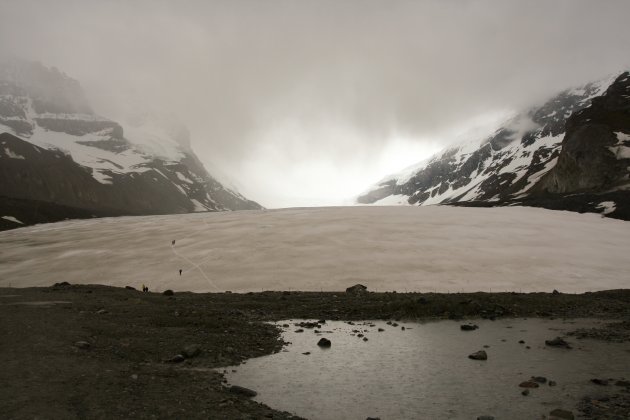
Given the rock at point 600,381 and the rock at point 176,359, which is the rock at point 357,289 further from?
the rock at point 600,381

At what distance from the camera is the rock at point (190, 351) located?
15.6 metres

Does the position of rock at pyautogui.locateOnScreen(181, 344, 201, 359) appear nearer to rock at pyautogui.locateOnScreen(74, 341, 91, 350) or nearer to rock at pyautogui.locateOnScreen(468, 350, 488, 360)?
rock at pyautogui.locateOnScreen(74, 341, 91, 350)

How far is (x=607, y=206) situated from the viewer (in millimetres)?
85500

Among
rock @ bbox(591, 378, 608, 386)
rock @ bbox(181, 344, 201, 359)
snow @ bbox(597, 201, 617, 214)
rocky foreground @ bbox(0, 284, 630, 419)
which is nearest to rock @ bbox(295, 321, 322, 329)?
rocky foreground @ bbox(0, 284, 630, 419)

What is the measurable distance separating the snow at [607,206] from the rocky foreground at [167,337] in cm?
5961

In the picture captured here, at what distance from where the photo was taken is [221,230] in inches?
2375

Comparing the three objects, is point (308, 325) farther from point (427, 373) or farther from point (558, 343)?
point (558, 343)

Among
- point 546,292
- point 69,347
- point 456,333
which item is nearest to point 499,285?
point 546,292

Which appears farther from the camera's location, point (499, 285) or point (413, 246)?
point (413, 246)

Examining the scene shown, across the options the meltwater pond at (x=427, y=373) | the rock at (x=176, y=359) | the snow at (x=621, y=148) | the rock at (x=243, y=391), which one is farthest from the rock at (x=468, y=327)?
the snow at (x=621, y=148)

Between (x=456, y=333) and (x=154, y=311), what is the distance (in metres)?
15.4

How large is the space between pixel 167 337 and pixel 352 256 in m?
27.6

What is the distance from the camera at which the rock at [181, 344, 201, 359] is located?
615 inches

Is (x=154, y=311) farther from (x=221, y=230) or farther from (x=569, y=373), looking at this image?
(x=221, y=230)
